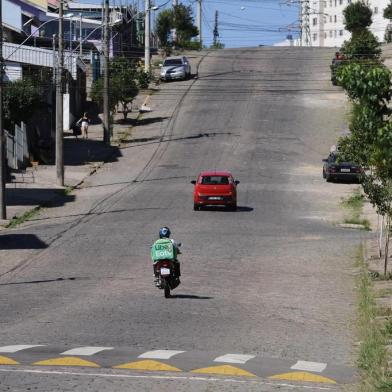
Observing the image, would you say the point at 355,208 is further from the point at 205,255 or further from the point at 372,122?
the point at 372,122

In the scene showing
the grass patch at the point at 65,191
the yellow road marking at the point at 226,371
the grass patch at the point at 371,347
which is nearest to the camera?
the grass patch at the point at 371,347

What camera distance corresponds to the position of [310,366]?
14961 mm

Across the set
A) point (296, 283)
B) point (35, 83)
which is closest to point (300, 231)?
point (296, 283)

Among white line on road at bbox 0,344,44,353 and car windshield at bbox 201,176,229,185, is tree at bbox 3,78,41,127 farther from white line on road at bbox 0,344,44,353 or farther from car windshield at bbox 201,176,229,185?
white line on road at bbox 0,344,44,353

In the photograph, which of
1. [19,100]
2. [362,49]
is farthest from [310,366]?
[362,49]

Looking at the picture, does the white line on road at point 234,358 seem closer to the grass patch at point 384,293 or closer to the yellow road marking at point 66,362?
the yellow road marking at point 66,362

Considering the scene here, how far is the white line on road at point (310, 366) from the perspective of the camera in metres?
14.7

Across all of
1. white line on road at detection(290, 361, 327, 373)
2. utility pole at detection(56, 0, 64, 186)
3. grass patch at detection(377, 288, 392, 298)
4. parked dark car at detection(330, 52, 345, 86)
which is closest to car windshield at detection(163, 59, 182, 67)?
parked dark car at detection(330, 52, 345, 86)

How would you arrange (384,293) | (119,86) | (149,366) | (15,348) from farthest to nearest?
(119,86)
(384,293)
(15,348)
(149,366)

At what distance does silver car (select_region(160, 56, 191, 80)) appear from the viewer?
85750mm

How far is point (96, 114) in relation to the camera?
76.4m

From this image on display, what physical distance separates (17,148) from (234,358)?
139ft

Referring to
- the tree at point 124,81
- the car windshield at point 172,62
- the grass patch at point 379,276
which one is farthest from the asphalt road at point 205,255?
the car windshield at point 172,62

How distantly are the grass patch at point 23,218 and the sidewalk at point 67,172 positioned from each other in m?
0.16
